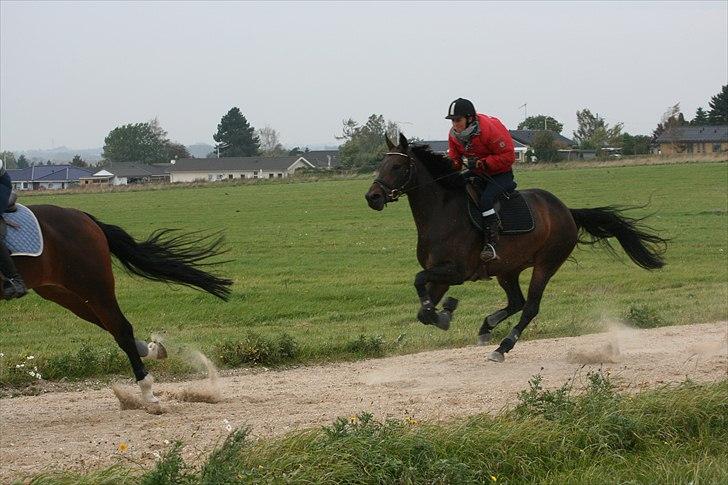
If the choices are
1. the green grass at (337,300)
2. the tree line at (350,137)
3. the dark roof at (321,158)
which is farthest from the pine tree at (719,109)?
the green grass at (337,300)

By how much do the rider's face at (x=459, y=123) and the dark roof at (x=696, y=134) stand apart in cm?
9767

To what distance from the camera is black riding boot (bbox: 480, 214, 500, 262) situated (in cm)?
1132

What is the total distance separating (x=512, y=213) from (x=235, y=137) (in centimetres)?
13008

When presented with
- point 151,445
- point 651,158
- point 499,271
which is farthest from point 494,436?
point 651,158

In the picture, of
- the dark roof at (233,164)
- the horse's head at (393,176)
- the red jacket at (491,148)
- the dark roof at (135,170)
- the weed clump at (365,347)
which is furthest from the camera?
the dark roof at (135,170)

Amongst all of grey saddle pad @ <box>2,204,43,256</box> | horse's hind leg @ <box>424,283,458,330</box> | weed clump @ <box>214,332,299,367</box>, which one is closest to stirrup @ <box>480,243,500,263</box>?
horse's hind leg @ <box>424,283,458,330</box>

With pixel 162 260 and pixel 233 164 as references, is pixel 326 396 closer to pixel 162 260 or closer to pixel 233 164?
pixel 162 260

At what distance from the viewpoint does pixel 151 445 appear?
24.2 ft

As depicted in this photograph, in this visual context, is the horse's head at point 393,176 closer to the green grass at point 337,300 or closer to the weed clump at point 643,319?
the green grass at point 337,300

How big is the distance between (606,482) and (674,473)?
21.7 inches

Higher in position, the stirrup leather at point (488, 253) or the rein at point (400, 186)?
the rein at point (400, 186)

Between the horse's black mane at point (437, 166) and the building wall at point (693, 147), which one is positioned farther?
the building wall at point (693, 147)

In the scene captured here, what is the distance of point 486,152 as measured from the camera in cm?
1152

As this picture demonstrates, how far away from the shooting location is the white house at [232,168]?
366 feet
